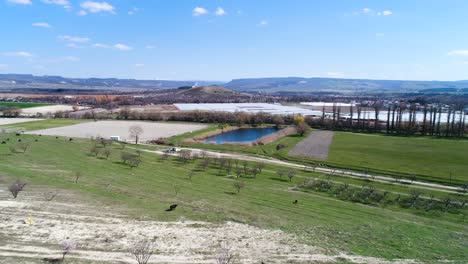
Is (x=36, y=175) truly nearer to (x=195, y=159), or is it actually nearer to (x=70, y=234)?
(x=70, y=234)

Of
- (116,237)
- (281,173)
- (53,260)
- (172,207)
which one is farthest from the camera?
(281,173)

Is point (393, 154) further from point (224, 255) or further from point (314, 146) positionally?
point (224, 255)

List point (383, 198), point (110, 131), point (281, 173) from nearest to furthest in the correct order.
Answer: point (383, 198), point (281, 173), point (110, 131)

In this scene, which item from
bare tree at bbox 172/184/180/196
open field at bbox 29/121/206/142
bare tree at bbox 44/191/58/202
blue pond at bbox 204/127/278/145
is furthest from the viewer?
blue pond at bbox 204/127/278/145

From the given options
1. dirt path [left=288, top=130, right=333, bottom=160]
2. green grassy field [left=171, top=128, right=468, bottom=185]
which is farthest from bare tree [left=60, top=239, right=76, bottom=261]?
dirt path [left=288, top=130, right=333, bottom=160]

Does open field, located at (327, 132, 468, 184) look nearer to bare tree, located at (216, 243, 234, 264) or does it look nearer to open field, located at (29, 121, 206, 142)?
bare tree, located at (216, 243, 234, 264)

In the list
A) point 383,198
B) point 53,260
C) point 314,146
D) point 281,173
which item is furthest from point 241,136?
point 53,260

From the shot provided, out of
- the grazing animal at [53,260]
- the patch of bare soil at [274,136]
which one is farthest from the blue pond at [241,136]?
the grazing animal at [53,260]
